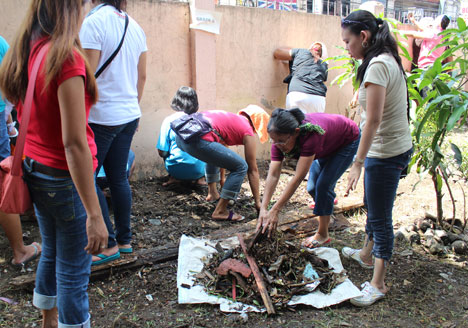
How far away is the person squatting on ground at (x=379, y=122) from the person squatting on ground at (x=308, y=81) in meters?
2.74

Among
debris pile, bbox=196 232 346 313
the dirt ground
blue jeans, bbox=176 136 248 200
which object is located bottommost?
the dirt ground

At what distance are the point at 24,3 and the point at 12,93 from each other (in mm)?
3060

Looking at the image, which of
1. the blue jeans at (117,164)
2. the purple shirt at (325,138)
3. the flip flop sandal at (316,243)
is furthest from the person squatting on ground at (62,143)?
the flip flop sandal at (316,243)

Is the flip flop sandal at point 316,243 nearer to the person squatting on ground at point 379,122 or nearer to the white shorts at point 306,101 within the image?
the person squatting on ground at point 379,122

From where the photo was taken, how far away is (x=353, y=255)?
3252mm

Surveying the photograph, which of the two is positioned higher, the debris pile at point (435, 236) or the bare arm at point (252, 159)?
the bare arm at point (252, 159)

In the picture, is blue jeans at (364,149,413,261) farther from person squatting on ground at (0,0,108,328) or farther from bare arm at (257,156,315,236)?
person squatting on ground at (0,0,108,328)

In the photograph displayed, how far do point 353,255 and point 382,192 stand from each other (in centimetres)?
91

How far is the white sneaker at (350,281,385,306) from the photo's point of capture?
2.66 metres

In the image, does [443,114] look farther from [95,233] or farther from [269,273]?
[95,233]

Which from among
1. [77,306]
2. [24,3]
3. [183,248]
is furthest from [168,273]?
[24,3]

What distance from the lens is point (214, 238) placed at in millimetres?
3510

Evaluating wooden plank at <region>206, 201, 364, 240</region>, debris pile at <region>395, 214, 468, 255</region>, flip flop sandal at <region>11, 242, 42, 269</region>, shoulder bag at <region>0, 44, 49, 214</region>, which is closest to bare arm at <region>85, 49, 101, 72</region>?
shoulder bag at <region>0, 44, 49, 214</region>

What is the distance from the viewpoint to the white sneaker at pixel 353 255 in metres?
3.15
